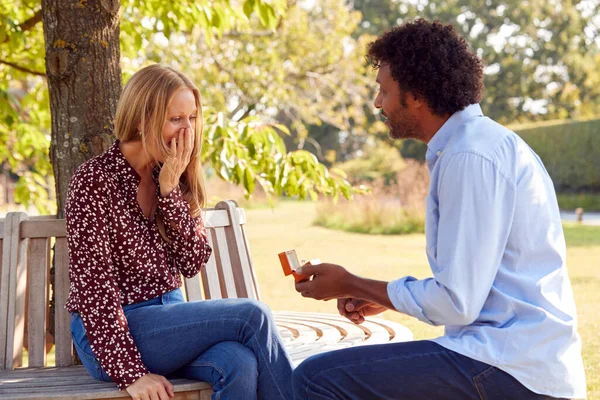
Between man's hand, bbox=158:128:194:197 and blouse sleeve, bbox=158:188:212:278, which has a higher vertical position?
man's hand, bbox=158:128:194:197

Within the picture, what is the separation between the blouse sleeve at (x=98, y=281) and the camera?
2643mm

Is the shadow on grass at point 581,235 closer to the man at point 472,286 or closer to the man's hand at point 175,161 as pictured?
the man's hand at point 175,161

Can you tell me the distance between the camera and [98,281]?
2705mm

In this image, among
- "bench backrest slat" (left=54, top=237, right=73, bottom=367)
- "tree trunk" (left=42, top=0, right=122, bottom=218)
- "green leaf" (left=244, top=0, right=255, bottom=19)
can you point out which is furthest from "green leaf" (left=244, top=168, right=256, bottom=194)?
"bench backrest slat" (left=54, top=237, right=73, bottom=367)

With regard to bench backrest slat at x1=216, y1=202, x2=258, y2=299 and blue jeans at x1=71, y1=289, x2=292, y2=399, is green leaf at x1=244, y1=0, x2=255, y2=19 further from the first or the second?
blue jeans at x1=71, y1=289, x2=292, y2=399

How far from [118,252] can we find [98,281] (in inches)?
6.6

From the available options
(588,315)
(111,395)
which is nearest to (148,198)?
(111,395)

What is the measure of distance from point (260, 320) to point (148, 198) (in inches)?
26.2

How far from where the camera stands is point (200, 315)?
8.98 feet

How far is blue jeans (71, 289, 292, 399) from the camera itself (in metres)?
2.65

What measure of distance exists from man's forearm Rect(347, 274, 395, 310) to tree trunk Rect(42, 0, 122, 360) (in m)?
1.81

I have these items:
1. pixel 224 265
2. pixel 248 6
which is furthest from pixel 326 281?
pixel 248 6

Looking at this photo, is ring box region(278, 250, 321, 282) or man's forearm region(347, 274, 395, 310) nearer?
man's forearm region(347, 274, 395, 310)

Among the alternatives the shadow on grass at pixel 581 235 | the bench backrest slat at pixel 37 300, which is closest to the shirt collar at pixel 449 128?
the bench backrest slat at pixel 37 300
